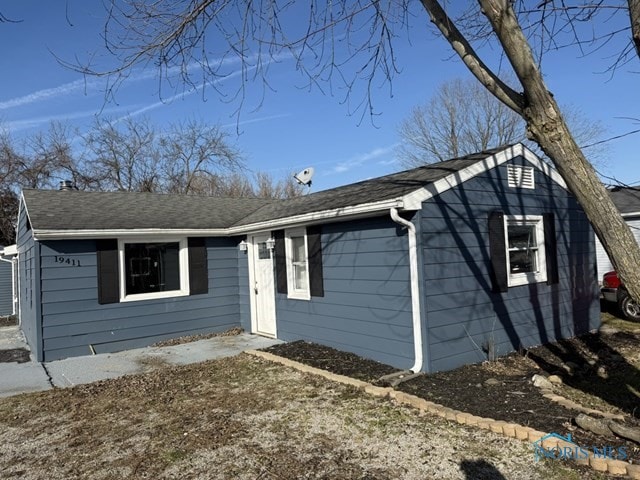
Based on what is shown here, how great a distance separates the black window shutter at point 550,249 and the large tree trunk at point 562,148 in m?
4.99

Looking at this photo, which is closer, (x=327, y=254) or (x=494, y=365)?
(x=494, y=365)

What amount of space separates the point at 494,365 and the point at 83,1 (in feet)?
21.4

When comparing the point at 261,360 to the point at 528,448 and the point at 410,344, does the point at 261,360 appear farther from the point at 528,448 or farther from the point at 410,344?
the point at 528,448

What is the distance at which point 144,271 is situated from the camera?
29.9ft

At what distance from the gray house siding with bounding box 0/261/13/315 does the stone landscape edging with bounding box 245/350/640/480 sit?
14.3 metres

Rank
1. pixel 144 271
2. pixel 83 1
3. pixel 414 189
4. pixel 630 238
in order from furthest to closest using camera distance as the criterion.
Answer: pixel 144 271 → pixel 414 189 → pixel 83 1 → pixel 630 238

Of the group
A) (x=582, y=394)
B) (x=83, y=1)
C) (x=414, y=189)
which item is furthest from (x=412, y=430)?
(x=83, y=1)

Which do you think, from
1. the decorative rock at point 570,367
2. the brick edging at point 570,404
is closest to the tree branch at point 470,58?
the brick edging at point 570,404

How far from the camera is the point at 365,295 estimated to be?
6.86m

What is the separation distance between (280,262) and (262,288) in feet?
3.43

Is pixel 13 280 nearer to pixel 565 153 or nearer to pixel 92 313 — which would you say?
pixel 92 313

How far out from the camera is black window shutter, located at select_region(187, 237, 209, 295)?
9.54 meters

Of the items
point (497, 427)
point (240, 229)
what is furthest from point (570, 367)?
point (240, 229)

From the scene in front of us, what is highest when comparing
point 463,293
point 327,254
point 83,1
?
point 83,1
